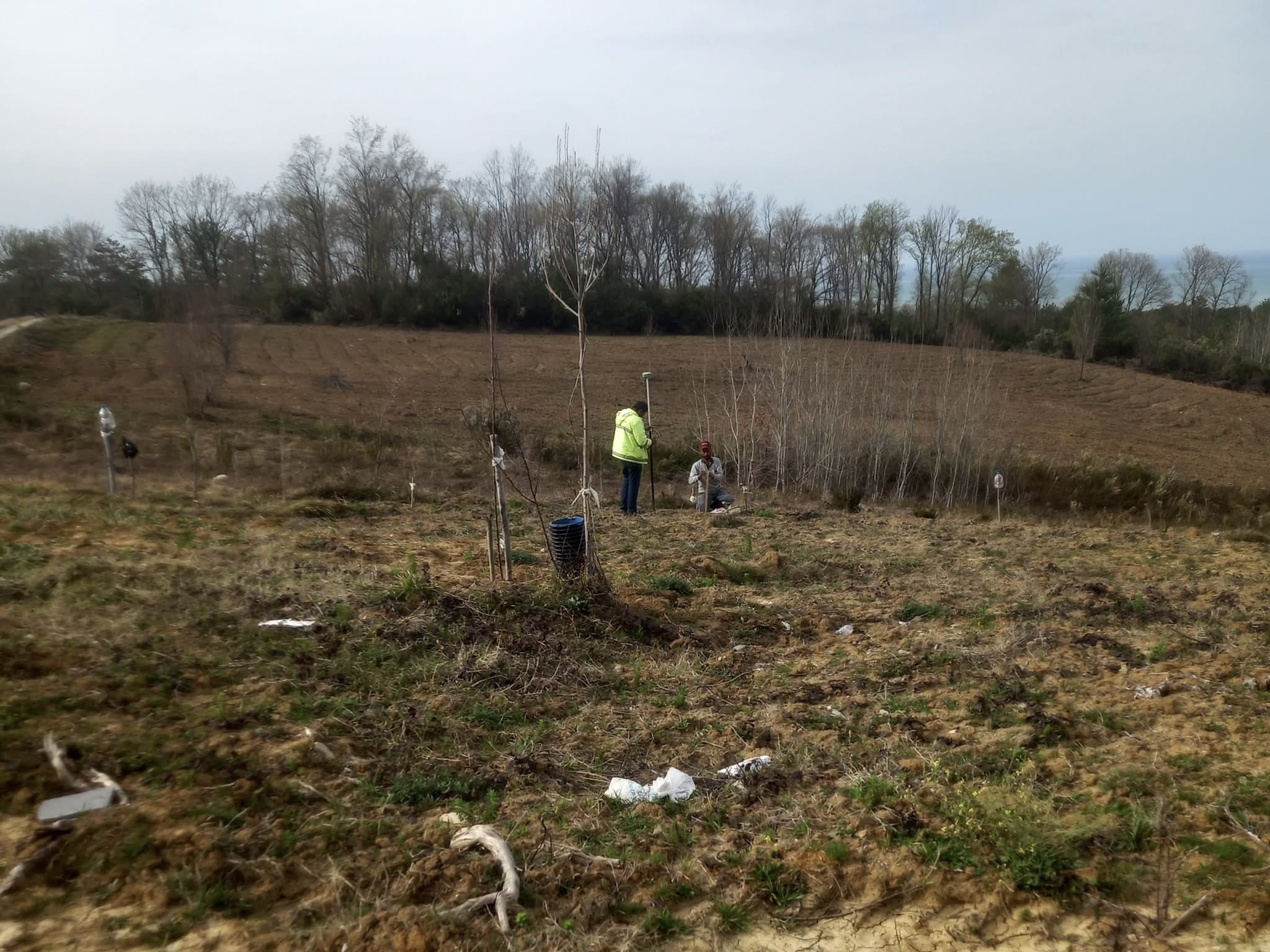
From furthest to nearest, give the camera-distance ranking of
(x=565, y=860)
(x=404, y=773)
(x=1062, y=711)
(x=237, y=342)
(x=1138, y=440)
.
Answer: (x=237, y=342) < (x=1138, y=440) < (x=1062, y=711) < (x=404, y=773) < (x=565, y=860)

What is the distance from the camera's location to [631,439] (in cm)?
1000

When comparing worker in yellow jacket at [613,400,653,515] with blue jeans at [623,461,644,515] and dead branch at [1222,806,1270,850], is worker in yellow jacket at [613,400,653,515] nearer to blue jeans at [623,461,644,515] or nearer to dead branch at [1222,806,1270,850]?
blue jeans at [623,461,644,515]

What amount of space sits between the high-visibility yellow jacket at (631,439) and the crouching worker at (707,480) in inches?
33.1

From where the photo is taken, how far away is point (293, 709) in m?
4.30

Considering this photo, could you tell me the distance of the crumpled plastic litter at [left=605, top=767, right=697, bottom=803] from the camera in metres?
3.79

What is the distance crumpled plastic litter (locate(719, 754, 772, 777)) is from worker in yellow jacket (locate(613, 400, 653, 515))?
6.07m

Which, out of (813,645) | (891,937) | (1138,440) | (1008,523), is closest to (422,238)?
(1138,440)

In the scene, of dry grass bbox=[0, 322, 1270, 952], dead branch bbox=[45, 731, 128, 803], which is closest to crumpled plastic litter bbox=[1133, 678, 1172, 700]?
dry grass bbox=[0, 322, 1270, 952]

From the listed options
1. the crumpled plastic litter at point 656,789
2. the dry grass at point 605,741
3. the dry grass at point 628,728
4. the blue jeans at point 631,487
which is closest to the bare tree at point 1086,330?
the dry grass at point 628,728

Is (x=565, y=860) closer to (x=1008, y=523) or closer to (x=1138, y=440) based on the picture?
(x=1008, y=523)

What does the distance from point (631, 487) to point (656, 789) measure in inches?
262

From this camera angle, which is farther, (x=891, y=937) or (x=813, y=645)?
(x=813, y=645)

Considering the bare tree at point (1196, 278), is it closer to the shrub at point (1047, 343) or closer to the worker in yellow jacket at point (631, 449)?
the shrub at point (1047, 343)

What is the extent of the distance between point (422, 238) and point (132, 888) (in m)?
41.2
